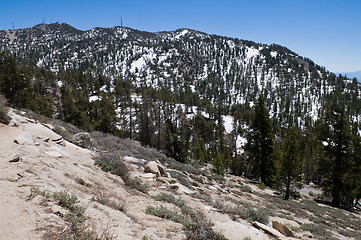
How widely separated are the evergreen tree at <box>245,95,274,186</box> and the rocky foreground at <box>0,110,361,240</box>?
1439 cm

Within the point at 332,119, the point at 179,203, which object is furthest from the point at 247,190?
the point at 332,119

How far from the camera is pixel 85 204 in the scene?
505cm

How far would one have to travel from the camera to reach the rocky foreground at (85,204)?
3879mm

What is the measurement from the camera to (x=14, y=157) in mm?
6301

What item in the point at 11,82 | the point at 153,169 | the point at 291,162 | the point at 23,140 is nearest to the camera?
the point at 23,140

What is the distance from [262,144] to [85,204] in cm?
2290

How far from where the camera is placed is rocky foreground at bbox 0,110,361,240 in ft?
12.7

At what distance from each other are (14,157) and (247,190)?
14.7 meters

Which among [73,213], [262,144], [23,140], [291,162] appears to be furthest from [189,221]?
[262,144]

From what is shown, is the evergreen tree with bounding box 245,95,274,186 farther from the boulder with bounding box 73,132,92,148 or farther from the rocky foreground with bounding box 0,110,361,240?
the boulder with bounding box 73,132,92,148

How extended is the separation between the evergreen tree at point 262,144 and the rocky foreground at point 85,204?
14.4 m

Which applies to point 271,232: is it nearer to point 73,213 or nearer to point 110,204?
point 110,204

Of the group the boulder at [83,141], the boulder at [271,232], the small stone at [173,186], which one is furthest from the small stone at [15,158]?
the boulder at [271,232]

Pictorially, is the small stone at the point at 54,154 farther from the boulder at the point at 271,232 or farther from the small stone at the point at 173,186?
the boulder at the point at 271,232
